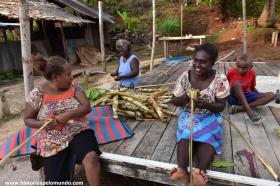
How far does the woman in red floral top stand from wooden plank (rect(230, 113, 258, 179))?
3.92ft

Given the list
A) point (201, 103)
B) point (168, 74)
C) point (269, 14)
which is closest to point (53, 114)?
point (201, 103)

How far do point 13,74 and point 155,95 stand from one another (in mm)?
8672

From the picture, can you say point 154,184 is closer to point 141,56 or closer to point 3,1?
point 3,1

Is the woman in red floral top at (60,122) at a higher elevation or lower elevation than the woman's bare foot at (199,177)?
higher

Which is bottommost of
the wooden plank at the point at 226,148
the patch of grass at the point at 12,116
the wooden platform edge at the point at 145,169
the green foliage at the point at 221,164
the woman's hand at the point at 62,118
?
the patch of grass at the point at 12,116

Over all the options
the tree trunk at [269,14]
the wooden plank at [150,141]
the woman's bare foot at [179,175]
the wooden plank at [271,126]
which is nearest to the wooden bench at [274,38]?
the tree trunk at [269,14]

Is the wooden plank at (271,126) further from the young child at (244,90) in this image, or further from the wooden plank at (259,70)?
the wooden plank at (259,70)

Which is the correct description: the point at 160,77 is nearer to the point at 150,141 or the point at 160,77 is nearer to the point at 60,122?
the point at 150,141

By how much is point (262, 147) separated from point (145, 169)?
113 cm

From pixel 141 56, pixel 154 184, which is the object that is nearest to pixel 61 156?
pixel 154 184

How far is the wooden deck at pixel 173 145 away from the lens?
7.73 ft

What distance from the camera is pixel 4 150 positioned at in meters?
2.94

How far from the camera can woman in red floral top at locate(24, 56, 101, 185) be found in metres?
2.36

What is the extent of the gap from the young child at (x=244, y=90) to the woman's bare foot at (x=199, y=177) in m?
1.34
